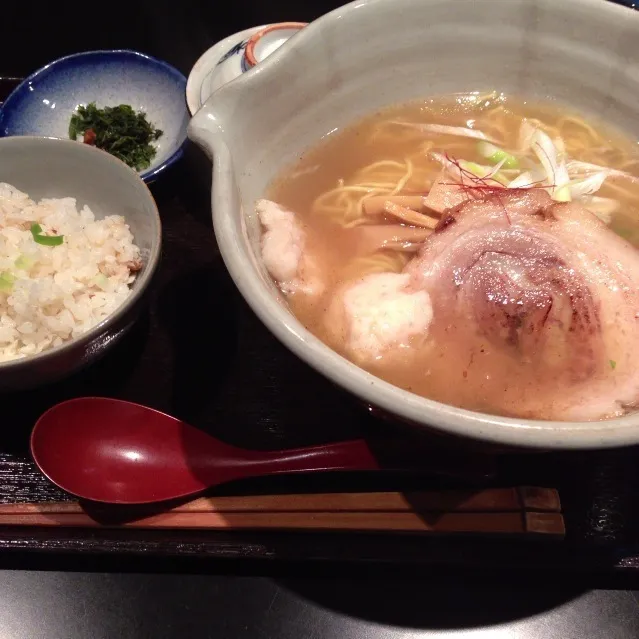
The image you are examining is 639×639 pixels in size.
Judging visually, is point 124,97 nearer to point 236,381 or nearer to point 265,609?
point 236,381

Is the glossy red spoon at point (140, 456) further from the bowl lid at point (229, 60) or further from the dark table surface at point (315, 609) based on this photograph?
the bowl lid at point (229, 60)

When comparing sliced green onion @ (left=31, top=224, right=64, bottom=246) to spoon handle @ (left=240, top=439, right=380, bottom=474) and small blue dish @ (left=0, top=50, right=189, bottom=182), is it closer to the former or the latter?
small blue dish @ (left=0, top=50, right=189, bottom=182)

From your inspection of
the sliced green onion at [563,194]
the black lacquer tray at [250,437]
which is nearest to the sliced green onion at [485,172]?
the sliced green onion at [563,194]

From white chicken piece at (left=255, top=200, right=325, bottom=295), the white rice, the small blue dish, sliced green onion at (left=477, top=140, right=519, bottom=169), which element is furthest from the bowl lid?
white chicken piece at (left=255, top=200, right=325, bottom=295)

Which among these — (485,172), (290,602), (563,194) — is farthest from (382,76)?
(290,602)

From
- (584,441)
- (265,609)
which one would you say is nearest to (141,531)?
(265,609)

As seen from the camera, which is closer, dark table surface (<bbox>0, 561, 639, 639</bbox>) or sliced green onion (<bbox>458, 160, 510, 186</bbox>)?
dark table surface (<bbox>0, 561, 639, 639</bbox>)
